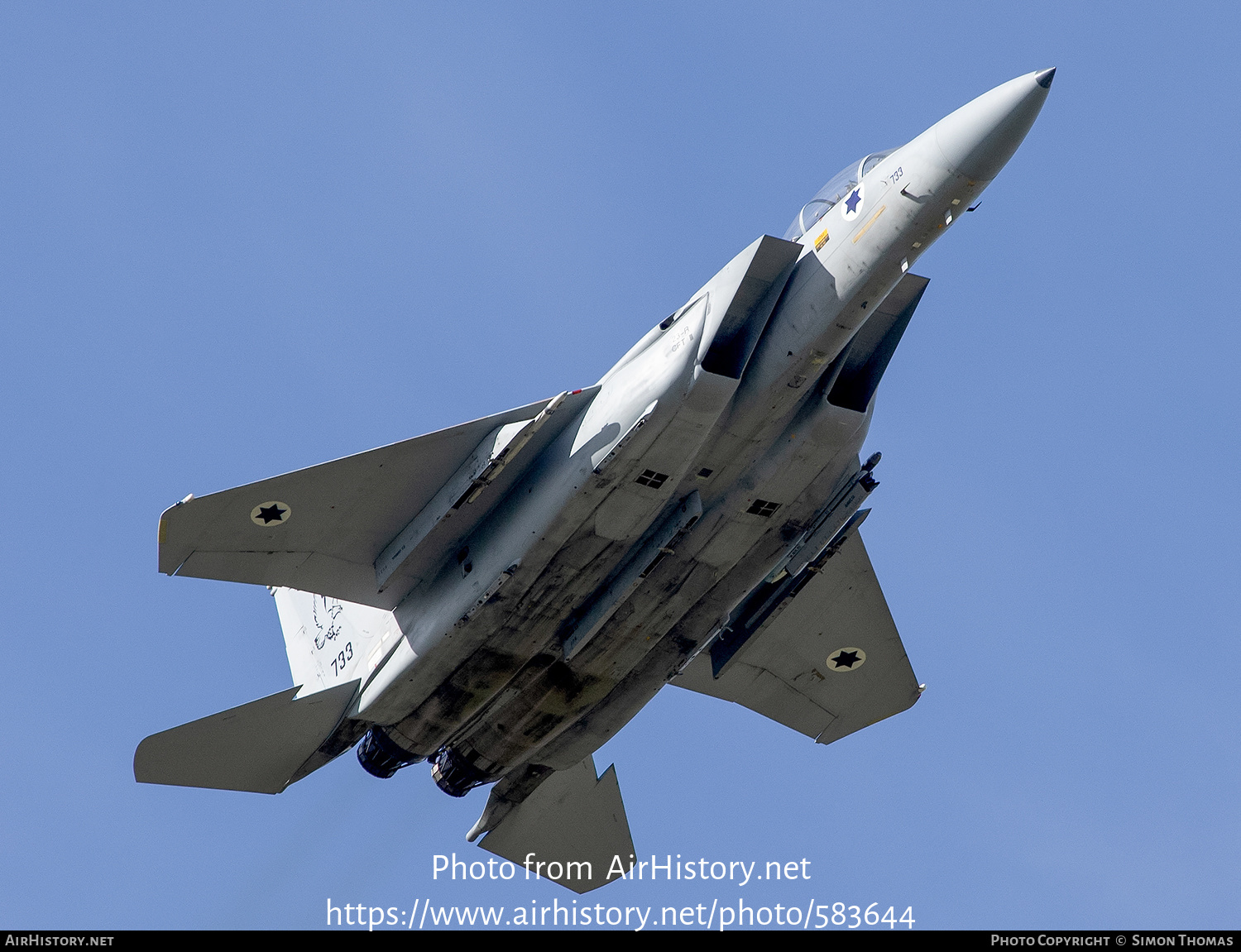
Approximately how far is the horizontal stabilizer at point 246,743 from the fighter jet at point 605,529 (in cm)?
3

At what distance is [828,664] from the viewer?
74.0ft

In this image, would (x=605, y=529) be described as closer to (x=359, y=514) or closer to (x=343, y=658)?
(x=359, y=514)

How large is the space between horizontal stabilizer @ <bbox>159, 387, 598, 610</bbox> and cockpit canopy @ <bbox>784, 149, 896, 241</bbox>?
2.96 metres

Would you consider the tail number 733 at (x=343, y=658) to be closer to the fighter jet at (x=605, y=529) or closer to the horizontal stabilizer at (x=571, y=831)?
the fighter jet at (x=605, y=529)

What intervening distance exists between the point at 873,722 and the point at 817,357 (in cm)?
749

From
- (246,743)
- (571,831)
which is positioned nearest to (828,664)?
(571,831)

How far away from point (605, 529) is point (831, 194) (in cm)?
449

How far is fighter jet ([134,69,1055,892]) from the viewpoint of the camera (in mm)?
17250

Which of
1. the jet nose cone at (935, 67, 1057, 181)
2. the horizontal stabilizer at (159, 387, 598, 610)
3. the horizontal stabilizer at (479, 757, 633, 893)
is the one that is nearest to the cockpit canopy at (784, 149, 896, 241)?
the jet nose cone at (935, 67, 1057, 181)

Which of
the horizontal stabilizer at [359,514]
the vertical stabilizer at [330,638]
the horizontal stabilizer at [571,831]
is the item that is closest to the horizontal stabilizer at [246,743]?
the vertical stabilizer at [330,638]

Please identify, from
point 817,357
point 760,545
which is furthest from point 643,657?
point 817,357

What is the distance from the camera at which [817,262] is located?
17484 millimetres

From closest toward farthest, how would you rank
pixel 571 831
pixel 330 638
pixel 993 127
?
1. pixel 993 127
2. pixel 330 638
3. pixel 571 831
